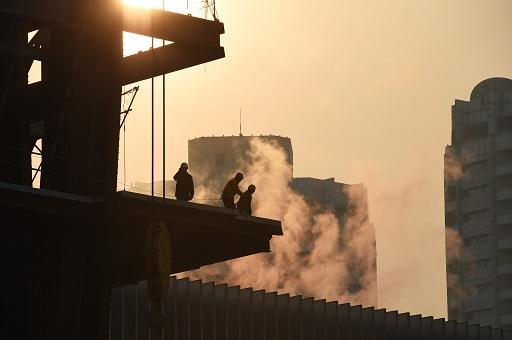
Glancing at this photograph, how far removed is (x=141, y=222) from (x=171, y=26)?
5.22m

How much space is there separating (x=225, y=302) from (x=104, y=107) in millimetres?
20875

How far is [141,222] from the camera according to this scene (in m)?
35.4

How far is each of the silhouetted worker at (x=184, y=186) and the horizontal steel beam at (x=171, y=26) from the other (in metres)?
2.96

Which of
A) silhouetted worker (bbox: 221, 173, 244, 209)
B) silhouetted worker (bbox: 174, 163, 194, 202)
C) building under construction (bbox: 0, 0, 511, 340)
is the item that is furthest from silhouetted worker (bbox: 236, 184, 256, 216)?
silhouetted worker (bbox: 174, 163, 194, 202)

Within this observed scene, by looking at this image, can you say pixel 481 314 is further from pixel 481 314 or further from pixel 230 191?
pixel 230 191

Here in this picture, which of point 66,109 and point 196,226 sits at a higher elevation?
point 66,109

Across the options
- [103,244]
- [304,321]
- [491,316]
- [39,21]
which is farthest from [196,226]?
[491,316]

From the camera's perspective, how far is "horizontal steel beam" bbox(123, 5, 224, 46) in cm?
3753

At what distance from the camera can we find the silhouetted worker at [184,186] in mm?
37594

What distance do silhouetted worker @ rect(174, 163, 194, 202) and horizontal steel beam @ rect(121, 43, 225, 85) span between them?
291 centimetres

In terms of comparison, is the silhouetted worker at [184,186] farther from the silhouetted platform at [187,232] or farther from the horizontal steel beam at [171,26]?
the horizontal steel beam at [171,26]

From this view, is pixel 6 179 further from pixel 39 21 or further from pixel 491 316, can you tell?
pixel 491 316

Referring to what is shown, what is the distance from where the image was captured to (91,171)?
3506 cm

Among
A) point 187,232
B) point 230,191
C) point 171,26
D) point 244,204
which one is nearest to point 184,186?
point 230,191
